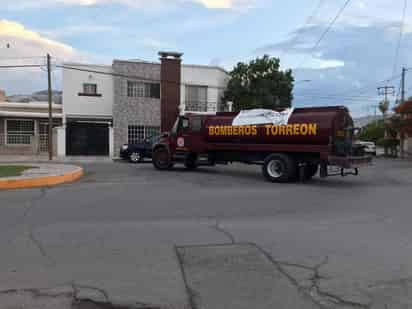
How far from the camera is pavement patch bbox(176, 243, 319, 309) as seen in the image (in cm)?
395

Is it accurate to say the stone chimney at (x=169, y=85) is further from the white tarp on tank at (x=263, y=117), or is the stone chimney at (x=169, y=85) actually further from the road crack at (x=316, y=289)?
the road crack at (x=316, y=289)

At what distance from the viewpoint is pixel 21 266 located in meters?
4.91

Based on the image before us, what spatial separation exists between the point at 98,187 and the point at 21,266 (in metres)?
7.21

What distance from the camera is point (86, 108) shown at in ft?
97.3

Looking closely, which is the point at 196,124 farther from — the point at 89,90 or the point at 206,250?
the point at 89,90

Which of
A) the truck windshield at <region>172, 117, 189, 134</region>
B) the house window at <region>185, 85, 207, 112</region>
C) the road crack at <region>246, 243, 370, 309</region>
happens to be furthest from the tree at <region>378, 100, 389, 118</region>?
the road crack at <region>246, 243, 370, 309</region>

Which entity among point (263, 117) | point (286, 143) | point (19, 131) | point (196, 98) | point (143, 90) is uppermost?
point (143, 90)

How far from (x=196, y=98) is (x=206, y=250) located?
26.3m

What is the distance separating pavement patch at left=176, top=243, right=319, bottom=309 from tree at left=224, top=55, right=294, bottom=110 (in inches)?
1070

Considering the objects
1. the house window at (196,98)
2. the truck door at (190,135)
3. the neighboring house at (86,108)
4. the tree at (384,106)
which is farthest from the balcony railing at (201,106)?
the tree at (384,106)

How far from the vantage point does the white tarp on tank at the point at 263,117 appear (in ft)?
46.9

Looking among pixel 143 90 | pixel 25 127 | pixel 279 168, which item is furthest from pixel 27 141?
pixel 279 168

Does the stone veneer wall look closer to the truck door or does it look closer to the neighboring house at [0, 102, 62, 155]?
the neighboring house at [0, 102, 62, 155]

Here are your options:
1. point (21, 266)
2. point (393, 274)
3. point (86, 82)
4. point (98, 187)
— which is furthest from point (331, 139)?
point (86, 82)
